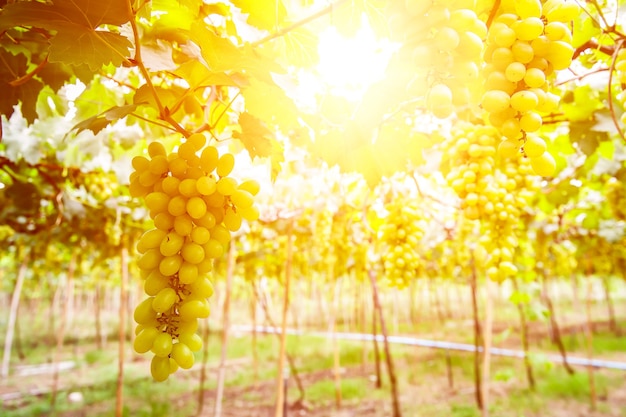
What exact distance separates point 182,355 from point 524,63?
3.41ft

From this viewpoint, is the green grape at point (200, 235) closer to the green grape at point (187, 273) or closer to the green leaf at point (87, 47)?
the green grape at point (187, 273)

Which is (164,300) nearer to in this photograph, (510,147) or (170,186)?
(170,186)

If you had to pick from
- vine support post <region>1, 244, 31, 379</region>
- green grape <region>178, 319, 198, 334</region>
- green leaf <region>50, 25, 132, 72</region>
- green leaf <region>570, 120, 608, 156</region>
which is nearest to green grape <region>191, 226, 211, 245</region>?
green grape <region>178, 319, 198, 334</region>

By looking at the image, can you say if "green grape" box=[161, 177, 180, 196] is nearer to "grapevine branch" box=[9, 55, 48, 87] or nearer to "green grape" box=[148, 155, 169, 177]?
"green grape" box=[148, 155, 169, 177]

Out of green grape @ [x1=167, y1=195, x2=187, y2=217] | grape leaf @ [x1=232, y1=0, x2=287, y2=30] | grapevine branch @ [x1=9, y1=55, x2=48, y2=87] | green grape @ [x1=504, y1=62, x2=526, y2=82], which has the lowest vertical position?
green grape @ [x1=167, y1=195, x2=187, y2=217]

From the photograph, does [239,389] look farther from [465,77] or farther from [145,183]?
[465,77]

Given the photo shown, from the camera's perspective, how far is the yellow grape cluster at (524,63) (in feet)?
2.81

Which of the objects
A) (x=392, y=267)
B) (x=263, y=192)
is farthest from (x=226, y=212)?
(x=263, y=192)

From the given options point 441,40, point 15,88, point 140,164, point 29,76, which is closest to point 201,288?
point 140,164

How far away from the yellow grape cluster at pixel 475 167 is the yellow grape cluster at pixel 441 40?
1.17 metres

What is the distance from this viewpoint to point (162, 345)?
3.05 feet

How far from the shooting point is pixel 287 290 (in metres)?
3.24

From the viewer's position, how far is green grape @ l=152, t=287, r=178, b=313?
949 millimetres

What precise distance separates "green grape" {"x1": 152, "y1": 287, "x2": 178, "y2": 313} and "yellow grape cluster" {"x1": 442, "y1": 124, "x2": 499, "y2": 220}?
4.84 feet
